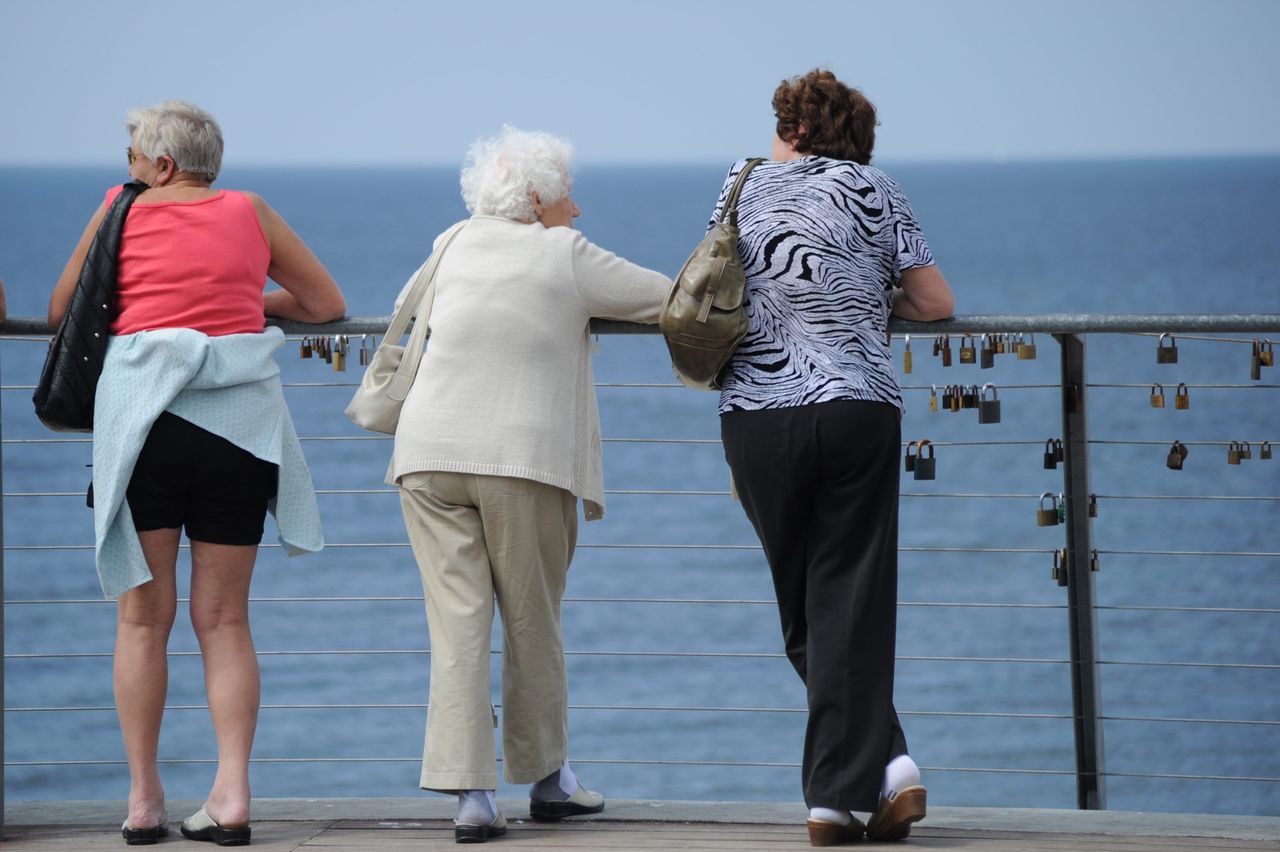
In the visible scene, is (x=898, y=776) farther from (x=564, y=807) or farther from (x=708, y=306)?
Result: (x=708, y=306)

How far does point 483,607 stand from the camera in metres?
3.27

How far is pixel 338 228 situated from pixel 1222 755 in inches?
2687

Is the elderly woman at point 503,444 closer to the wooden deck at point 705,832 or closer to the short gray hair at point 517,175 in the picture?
the short gray hair at point 517,175

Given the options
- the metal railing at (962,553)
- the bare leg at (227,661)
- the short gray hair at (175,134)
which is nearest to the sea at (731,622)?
the metal railing at (962,553)

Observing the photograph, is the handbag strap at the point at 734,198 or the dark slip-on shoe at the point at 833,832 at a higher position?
the handbag strap at the point at 734,198

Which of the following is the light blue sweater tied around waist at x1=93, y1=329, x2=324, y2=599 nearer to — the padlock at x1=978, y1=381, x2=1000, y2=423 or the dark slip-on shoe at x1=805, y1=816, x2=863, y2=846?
the dark slip-on shoe at x1=805, y1=816, x2=863, y2=846

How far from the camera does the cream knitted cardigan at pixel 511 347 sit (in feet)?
10.5

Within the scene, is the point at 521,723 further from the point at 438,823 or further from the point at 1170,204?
the point at 1170,204

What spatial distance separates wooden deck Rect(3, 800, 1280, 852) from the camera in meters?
3.24

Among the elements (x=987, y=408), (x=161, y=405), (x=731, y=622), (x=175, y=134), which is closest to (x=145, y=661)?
(x=161, y=405)

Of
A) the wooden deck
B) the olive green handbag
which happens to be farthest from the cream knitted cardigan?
the wooden deck

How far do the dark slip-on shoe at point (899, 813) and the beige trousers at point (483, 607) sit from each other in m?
0.68

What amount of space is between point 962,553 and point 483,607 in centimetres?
1333

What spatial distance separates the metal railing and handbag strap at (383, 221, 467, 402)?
0.70 ft
